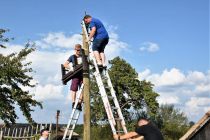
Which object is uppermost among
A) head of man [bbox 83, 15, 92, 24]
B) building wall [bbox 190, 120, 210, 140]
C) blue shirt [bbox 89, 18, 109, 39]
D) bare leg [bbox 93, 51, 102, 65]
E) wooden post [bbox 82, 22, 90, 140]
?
head of man [bbox 83, 15, 92, 24]

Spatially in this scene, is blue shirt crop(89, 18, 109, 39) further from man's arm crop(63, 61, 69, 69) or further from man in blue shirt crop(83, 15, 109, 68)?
man's arm crop(63, 61, 69, 69)

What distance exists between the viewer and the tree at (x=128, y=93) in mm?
45844

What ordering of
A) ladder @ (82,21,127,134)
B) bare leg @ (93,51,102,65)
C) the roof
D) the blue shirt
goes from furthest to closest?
the blue shirt < bare leg @ (93,51,102,65) < the roof < ladder @ (82,21,127,134)

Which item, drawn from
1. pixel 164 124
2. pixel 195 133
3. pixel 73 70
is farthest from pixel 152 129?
pixel 164 124

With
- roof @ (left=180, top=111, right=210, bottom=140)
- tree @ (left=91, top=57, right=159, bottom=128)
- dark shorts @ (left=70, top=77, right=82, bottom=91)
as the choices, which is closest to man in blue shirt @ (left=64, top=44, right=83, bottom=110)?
dark shorts @ (left=70, top=77, right=82, bottom=91)

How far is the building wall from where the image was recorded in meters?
9.95

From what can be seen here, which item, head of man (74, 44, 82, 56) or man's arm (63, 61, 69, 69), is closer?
head of man (74, 44, 82, 56)

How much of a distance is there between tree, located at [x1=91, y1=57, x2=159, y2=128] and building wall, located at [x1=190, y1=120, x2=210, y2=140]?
3527cm

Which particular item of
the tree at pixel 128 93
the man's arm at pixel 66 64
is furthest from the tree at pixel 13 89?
the tree at pixel 128 93

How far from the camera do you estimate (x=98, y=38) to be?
10.5 meters

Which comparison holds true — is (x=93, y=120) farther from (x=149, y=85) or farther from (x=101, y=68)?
(x=101, y=68)

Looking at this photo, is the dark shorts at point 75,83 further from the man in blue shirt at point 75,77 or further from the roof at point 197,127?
the roof at point 197,127

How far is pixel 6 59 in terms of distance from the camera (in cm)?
2209

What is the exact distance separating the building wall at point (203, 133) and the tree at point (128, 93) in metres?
35.3
